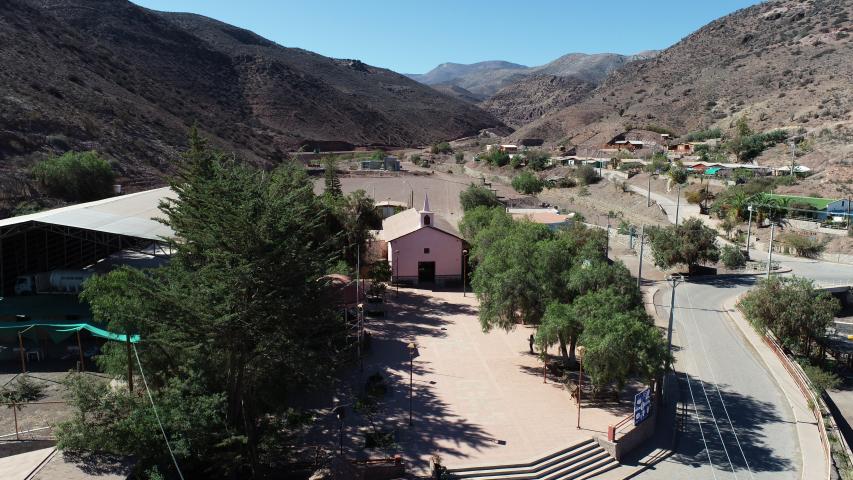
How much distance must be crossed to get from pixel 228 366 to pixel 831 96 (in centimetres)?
8510

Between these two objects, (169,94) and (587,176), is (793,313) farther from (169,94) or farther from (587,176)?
(169,94)

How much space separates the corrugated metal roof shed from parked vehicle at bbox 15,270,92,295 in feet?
6.23

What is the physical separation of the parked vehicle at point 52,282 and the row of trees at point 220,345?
8.08m

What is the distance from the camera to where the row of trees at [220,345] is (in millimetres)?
13086

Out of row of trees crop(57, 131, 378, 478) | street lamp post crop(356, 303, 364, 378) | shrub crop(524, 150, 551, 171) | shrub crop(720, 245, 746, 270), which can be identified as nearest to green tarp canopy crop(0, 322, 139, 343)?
row of trees crop(57, 131, 378, 478)

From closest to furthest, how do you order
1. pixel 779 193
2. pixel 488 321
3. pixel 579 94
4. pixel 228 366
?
pixel 228 366 < pixel 488 321 < pixel 779 193 < pixel 579 94

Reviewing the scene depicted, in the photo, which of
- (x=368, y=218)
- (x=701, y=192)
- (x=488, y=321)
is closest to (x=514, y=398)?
(x=488, y=321)

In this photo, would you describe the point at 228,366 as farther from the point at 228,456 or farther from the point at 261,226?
the point at 261,226

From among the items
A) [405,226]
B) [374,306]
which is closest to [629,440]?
[374,306]

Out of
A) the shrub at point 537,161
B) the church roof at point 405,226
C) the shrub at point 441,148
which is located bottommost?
the church roof at point 405,226

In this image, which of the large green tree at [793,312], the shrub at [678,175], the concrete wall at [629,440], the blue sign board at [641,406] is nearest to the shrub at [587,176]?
the shrub at [678,175]

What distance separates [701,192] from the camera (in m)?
54.4

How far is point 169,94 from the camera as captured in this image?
251 ft

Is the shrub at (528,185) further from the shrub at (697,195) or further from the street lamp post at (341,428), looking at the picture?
the street lamp post at (341,428)
